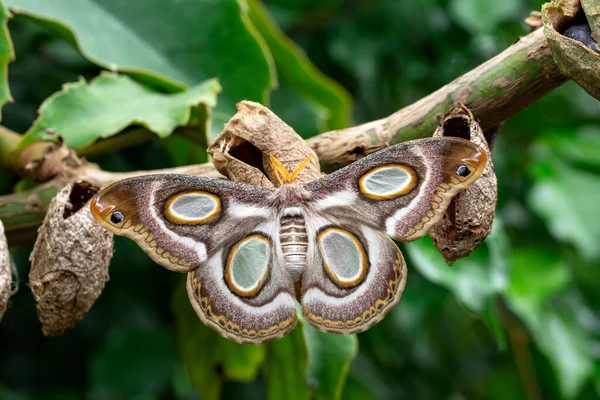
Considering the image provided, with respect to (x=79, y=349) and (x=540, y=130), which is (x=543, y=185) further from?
(x=79, y=349)

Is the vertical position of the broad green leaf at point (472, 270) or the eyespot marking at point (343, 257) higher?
the eyespot marking at point (343, 257)

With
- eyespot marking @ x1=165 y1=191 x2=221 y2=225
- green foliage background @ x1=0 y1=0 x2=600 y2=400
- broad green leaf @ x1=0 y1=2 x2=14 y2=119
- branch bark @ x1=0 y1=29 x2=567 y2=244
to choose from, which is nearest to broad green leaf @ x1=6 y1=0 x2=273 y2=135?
green foliage background @ x1=0 y1=0 x2=600 y2=400

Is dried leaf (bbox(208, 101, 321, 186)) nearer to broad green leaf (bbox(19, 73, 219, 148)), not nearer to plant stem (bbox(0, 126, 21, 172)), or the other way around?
broad green leaf (bbox(19, 73, 219, 148))

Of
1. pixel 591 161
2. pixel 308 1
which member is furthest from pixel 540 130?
pixel 308 1

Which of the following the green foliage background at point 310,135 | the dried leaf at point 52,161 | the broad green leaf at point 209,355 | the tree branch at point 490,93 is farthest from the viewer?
the broad green leaf at point 209,355

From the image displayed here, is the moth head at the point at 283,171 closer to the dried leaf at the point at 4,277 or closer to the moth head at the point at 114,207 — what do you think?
the moth head at the point at 114,207

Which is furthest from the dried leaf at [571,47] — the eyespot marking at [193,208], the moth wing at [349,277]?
the eyespot marking at [193,208]

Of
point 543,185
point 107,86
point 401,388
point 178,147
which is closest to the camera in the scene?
→ point 107,86
